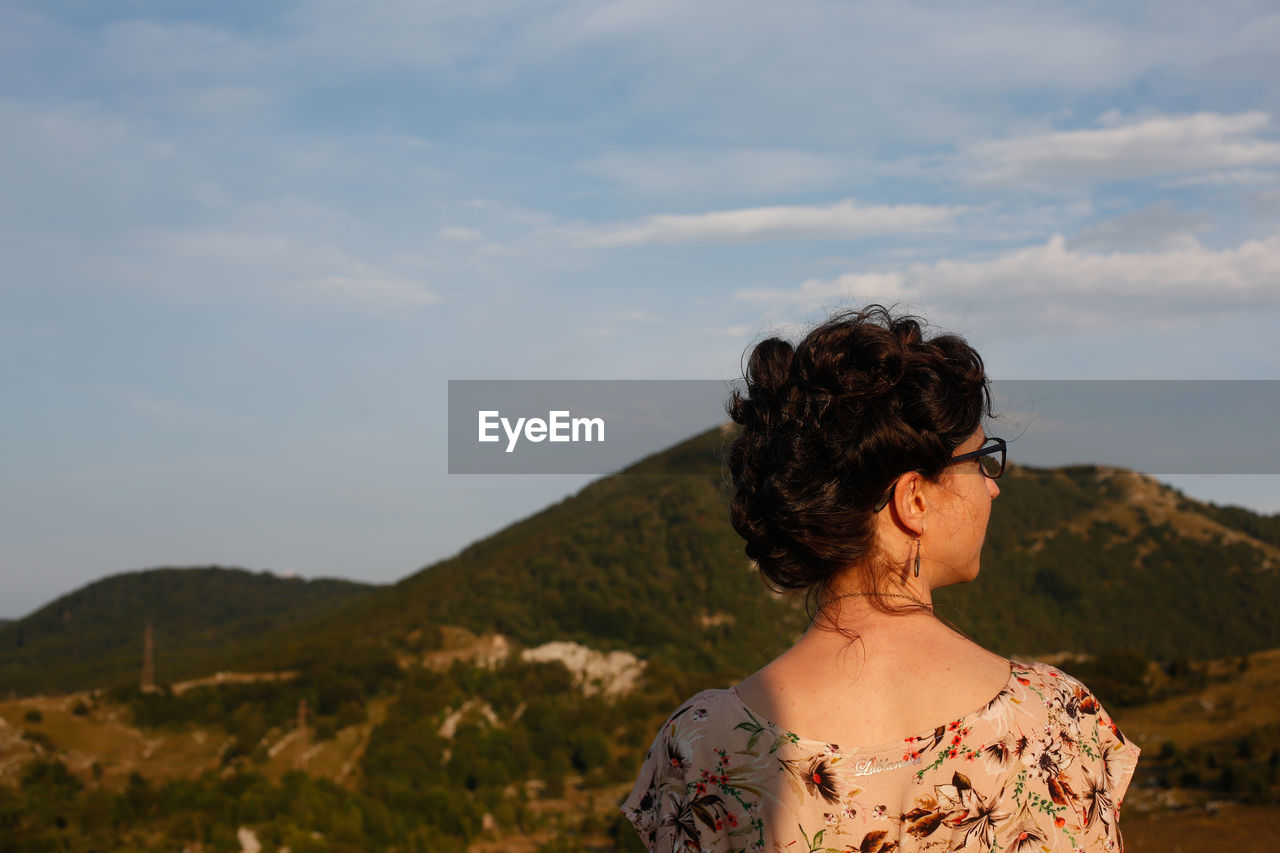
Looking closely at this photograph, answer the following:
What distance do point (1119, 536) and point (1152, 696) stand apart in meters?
39.9

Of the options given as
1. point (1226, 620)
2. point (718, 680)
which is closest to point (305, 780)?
point (718, 680)

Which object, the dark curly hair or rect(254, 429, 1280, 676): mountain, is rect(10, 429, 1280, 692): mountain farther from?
the dark curly hair

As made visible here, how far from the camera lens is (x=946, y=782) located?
4.71ft

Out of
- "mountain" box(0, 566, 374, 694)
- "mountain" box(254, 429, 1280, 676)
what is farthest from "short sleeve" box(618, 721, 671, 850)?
"mountain" box(0, 566, 374, 694)

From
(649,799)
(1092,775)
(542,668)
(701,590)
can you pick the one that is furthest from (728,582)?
(1092,775)

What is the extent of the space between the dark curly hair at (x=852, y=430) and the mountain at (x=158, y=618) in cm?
5134

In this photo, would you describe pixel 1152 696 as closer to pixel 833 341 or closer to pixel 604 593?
pixel 833 341

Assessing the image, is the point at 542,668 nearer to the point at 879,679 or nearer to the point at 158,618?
the point at 879,679

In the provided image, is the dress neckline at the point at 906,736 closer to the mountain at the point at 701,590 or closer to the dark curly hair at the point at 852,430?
the dark curly hair at the point at 852,430

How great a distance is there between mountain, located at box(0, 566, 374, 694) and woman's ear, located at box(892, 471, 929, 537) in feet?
169

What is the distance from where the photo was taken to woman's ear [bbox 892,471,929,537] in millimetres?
1539

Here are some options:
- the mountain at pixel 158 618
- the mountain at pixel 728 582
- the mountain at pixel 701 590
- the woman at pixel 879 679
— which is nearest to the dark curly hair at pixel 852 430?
the woman at pixel 879 679

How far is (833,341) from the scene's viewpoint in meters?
1.56

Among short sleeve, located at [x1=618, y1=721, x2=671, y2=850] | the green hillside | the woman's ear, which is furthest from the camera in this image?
the green hillside
